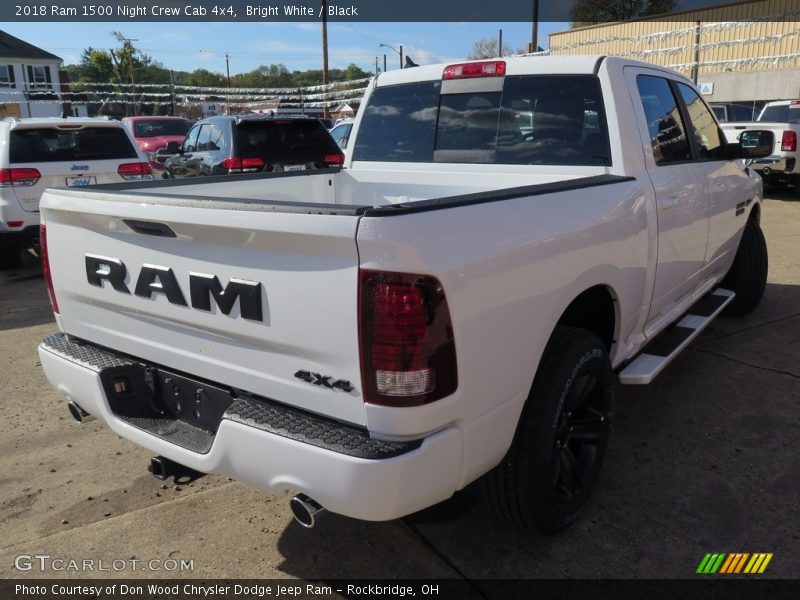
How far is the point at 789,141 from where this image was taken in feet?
40.5

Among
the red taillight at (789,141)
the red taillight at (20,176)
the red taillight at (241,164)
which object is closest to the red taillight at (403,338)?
the red taillight at (20,176)

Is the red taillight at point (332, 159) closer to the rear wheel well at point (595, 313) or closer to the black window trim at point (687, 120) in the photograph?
the black window trim at point (687, 120)

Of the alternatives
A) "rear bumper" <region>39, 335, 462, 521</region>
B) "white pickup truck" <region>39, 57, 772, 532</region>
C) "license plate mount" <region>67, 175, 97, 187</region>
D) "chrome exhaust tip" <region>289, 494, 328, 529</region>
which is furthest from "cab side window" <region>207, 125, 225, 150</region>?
"chrome exhaust tip" <region>289, 494, 328, 529</region>

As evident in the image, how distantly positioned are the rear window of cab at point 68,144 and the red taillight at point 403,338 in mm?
7248

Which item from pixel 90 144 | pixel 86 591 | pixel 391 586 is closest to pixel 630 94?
pixel 391 586

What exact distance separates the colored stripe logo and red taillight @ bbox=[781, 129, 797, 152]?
1195cm

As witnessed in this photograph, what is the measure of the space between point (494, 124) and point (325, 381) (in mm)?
2205

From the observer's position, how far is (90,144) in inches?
→ 322

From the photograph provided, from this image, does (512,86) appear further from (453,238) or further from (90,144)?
(90,144)

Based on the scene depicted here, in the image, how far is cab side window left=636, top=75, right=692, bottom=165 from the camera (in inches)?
138

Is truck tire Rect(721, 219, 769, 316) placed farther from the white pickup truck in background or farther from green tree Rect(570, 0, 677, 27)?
green tree Rect(570, 0, 677, 27)

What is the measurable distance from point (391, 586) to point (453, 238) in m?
1.42

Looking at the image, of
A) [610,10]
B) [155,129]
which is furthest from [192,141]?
[610,10]

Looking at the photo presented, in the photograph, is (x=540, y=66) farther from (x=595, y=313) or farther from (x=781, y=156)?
(x=781, y=156)
